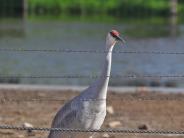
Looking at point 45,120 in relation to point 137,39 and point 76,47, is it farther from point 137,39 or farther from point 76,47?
point 137,39

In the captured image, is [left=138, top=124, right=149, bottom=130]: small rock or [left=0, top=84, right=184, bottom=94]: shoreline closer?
[left=138, top=124, right=149, bottom=130]: small rock

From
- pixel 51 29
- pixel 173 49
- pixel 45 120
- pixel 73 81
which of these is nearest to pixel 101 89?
pixel 45 120

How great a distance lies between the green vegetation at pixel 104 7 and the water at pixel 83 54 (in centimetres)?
1409

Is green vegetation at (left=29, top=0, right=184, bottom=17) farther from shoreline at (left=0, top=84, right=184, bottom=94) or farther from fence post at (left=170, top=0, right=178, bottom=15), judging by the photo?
shoreline at (left=0, top=84, right=184, bottom=94)

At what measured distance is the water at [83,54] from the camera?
63.4 feet

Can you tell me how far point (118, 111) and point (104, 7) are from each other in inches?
1753

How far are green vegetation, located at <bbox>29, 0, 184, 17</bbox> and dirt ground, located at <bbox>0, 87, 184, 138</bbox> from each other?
38810 millimetres

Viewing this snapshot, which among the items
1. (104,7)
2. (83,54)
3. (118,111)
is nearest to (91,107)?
(118,111)

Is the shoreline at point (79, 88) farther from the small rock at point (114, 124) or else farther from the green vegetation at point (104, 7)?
the green vegetation at point (104, 7)

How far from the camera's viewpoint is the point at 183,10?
2208 inches

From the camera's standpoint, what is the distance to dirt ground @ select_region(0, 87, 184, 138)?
11.8 meters

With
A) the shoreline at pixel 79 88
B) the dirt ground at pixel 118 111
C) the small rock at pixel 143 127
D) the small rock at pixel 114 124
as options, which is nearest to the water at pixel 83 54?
the shoreline at pixel 79 88

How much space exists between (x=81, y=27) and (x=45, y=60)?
15325 millimetres

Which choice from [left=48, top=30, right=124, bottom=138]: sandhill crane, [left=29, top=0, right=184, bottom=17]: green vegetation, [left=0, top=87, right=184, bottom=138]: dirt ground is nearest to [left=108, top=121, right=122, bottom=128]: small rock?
[left=0, top=87, right=184, bottom=138]: dirt ground
